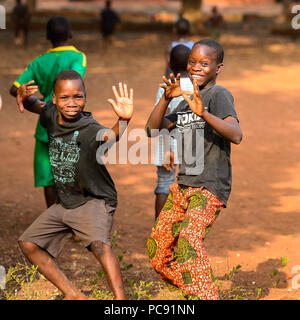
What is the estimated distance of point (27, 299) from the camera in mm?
4133

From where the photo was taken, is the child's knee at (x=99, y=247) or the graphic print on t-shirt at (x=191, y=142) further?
the graphic print on t-shirt at (x=191, y=142)

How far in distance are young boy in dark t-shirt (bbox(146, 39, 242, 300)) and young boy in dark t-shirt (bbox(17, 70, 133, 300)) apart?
0.39 metres

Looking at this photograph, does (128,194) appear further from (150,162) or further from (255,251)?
(255,251)

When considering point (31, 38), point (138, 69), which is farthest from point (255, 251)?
point (31, 38)

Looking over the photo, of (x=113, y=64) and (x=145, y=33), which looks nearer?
(x=113, y=64)

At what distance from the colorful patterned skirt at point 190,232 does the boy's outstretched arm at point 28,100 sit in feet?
4.06

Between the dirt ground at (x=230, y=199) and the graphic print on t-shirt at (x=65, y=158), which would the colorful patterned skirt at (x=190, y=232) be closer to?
the dirt ground at (x=230, y=199)

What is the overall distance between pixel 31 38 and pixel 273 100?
1156cm

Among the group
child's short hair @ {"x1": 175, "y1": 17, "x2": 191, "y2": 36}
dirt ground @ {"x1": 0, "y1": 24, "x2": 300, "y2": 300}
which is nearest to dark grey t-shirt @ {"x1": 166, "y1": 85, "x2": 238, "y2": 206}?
dirt ground @ {"x1": 0, "y1": 24, "x2": 300, "y2": 300}

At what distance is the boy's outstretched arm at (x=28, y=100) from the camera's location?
4.28 meters

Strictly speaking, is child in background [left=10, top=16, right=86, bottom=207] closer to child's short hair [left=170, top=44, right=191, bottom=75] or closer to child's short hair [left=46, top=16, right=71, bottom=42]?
child's short hair [left=46, top=16, right=71, bottom=42]

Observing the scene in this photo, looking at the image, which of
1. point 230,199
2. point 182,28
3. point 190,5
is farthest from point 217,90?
point 190,5

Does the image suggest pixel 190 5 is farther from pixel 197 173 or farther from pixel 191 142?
pixel 197 173

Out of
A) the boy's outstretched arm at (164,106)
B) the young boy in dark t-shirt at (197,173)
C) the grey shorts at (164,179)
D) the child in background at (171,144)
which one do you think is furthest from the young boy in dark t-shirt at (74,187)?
the grey shorts at (164,179)
